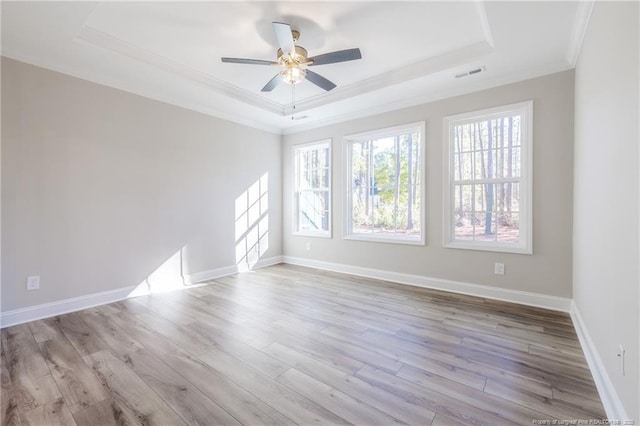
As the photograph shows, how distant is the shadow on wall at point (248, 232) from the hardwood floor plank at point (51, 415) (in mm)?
2368

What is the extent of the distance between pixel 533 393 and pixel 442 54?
10.2 ft

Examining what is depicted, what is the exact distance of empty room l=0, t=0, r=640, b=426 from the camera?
64.8 inches

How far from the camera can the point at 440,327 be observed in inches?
104

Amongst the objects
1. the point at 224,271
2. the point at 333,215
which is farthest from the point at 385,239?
the point at 224,271

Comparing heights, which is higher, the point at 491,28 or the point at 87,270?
the point at 491,28

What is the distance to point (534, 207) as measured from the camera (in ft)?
10.4

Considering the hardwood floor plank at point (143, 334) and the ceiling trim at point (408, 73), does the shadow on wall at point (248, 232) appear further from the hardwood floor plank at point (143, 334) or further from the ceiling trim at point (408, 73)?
the ceiling trim at point (408, 73)

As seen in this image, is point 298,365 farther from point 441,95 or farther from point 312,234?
point 441,95

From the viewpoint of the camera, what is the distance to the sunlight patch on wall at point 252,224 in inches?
192

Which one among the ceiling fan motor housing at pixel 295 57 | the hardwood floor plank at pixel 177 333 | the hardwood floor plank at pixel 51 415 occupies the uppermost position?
the ceiling fan motor housing at pixel 295 57

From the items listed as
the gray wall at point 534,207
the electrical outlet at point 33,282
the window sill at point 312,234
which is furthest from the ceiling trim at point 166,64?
the electrical outlet at point 33,282

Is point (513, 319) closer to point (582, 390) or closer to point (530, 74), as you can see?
point (582, 390)

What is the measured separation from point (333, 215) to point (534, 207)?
2802 mm

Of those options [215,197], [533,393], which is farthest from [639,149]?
[215,197]
